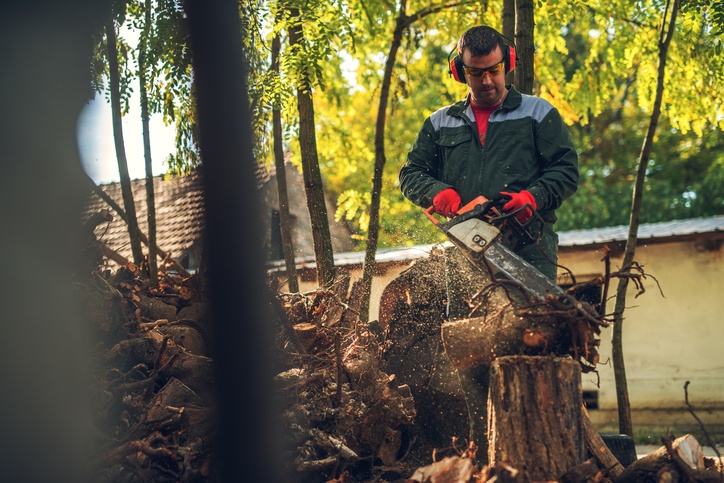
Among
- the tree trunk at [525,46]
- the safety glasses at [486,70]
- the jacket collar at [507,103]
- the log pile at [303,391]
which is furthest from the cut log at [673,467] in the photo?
the tree trunk at [525,46]

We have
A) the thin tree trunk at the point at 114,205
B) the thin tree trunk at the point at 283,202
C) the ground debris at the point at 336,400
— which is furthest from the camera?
the thin tree trunk at the point at 283,202

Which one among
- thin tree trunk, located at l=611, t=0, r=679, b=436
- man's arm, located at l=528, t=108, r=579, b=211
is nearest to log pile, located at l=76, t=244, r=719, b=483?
man's arm, located at l=528, t=108, r=579, b=211

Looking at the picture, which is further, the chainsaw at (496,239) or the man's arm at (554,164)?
the man's arm at (554,164)

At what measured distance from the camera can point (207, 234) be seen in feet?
7.86

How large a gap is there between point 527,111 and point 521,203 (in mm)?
612

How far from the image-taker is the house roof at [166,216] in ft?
16.4

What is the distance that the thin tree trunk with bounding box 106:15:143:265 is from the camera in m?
4.29

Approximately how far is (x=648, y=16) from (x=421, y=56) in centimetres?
417

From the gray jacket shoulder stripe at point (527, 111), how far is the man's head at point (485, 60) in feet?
0.29

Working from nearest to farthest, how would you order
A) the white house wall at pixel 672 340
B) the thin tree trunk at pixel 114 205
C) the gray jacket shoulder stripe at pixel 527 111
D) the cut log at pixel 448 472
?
1. the cut log at pixel 448 472
2. the thin tree trunk at pixel 114 205
3. the gray jacket shoulder stripe at pixel 527 111
4. the white house wall at pixel 672 340

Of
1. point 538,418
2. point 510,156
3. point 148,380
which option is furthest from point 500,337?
point 148,380

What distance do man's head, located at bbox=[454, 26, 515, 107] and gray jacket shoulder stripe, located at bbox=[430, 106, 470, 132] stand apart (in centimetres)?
19

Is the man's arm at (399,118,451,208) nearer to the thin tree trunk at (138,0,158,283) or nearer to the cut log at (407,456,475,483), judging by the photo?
the cut log at (407,456,475,483)

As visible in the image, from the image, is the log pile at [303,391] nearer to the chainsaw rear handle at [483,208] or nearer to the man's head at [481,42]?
the chainsaw rear handle at [483,208]
